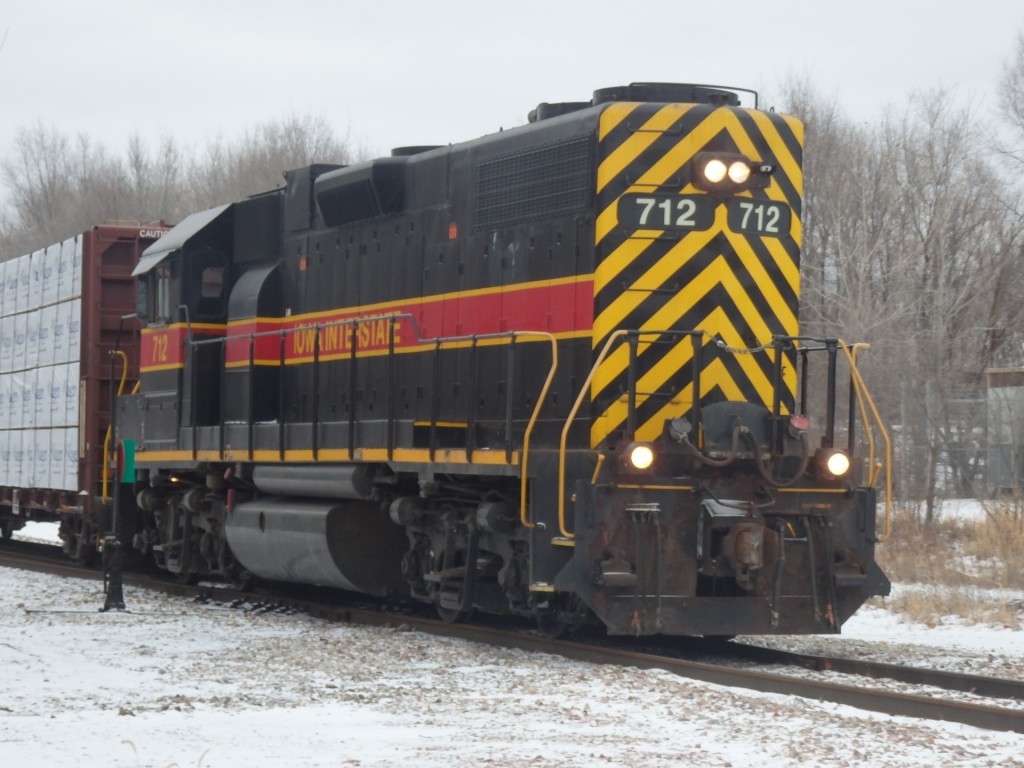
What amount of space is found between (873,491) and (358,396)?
4.48m

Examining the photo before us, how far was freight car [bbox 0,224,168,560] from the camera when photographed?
16094mm

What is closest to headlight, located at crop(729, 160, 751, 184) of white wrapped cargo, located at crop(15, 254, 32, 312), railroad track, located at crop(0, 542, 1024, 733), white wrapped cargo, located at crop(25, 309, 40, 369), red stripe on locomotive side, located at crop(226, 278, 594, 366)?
red stripe on locomotive side, located at crop(226, 278, 594, 366)

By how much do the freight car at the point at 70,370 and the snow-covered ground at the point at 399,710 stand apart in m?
5.77

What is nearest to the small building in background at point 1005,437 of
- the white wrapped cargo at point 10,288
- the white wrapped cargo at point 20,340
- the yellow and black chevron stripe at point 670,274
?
the yellow and black chevron stripe at point 670,274

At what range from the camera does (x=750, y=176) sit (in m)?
9.85

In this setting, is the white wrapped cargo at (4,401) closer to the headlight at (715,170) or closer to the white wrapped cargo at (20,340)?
the white wrapped cargo at (20,340)

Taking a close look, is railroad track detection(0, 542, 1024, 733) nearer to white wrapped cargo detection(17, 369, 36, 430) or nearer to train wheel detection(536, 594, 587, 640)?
train wheel detection(536, 594, 587, 640)

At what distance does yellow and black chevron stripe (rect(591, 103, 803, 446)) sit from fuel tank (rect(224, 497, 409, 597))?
105 inches

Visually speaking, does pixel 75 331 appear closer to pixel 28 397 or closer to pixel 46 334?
pixel 46 334

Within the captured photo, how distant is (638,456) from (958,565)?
7.67 meters

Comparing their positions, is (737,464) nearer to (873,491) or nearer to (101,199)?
(873,491)

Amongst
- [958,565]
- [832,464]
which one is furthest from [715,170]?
[958,565]

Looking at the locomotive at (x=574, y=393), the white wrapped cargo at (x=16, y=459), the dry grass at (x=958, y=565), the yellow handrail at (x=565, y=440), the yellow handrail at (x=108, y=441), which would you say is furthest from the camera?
the white wrapped cargo at (x=16, y=459)

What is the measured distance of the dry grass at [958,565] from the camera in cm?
1189
